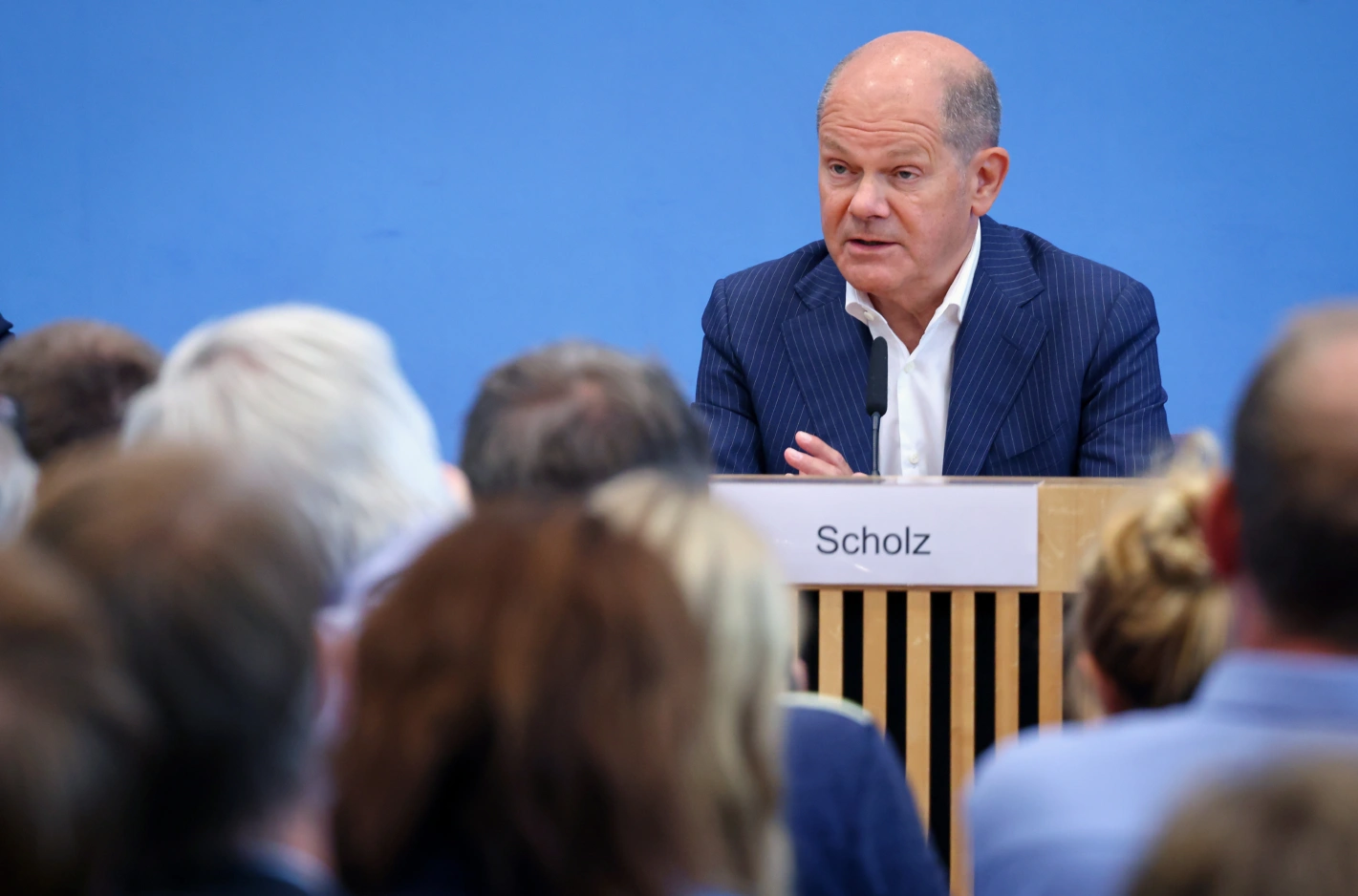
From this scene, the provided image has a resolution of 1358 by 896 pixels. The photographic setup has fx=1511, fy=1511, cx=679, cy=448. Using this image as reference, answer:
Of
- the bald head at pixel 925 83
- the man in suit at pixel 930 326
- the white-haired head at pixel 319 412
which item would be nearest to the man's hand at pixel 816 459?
the man in suit at pixel 930 326

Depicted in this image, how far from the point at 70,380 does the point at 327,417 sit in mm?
416

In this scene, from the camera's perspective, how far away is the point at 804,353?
257 centimetres

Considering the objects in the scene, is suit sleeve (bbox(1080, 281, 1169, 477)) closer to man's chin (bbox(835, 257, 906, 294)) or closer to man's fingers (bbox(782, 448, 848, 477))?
man's chin (bbox(835, 257, 906, 294))

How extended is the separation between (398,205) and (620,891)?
311cm

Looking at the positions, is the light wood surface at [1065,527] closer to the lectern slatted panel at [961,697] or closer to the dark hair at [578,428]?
the lectern slatted panel at [961,697]

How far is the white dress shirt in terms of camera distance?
2.54 m

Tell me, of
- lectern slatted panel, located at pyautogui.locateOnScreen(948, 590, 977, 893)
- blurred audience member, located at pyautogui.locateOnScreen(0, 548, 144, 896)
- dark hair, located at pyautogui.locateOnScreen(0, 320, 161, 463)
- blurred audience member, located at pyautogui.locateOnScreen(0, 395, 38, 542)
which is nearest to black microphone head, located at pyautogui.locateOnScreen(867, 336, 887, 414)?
lectern slatted panel, located at pyautogui.locateOnScreen(948, 590, 977, 893)

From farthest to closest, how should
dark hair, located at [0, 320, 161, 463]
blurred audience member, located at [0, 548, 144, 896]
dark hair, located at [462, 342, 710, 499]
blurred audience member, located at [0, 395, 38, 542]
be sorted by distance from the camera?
1. dark hair, located at [0, 320, 161, 463]
2. blurred audience member, located at [0, 395, 38, 542]
3. dark hair, located at [462, 342, 710, 499]
4. blurred audience member, located at [0, 548, 144, 896]

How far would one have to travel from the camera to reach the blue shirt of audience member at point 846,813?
1112mm

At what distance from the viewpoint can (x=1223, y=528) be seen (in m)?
0.95

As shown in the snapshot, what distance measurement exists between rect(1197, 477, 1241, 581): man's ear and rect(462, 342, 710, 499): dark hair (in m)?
0.41

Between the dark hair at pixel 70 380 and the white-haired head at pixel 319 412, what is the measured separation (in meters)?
0.23

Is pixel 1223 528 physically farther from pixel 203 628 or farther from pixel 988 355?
pixel 988 355

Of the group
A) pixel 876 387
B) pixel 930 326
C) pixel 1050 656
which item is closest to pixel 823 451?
pixel 876 387
